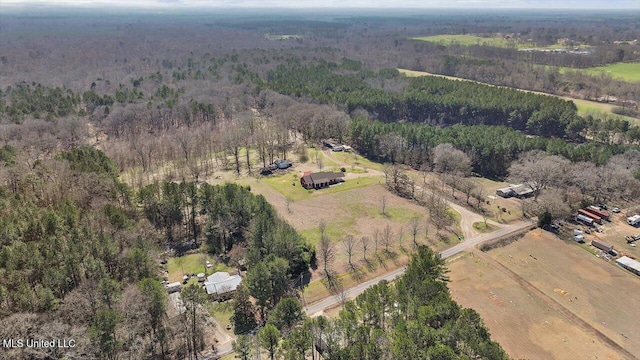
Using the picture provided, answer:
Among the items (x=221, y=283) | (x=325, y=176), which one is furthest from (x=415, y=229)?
(x=221, y=283)

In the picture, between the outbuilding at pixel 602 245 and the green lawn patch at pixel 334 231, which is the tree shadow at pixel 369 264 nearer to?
the green lawn patch at pixel 334 231

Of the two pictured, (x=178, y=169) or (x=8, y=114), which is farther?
(x=8, y=114)

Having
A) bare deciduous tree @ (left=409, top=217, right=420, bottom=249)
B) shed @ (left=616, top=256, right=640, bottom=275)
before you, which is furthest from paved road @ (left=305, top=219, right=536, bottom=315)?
shed @ (left=616, top=256, right=640, bottom=275)

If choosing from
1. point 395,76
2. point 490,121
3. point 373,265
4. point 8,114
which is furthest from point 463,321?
point 395,76

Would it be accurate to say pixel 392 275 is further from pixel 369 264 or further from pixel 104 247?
pixel 104 247

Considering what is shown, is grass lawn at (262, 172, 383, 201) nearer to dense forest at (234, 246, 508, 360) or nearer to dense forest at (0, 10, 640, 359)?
dense forest at (0, 10, 640, 359)

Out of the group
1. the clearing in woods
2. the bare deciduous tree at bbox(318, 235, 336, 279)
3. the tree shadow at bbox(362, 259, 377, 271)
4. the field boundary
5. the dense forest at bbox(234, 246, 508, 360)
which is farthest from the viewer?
the tree shadow at bbox(362, 259, 377, 271)

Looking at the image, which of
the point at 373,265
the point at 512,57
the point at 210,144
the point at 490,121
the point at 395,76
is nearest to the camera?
the point at 373,265

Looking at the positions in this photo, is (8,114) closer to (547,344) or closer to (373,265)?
(373,265)
